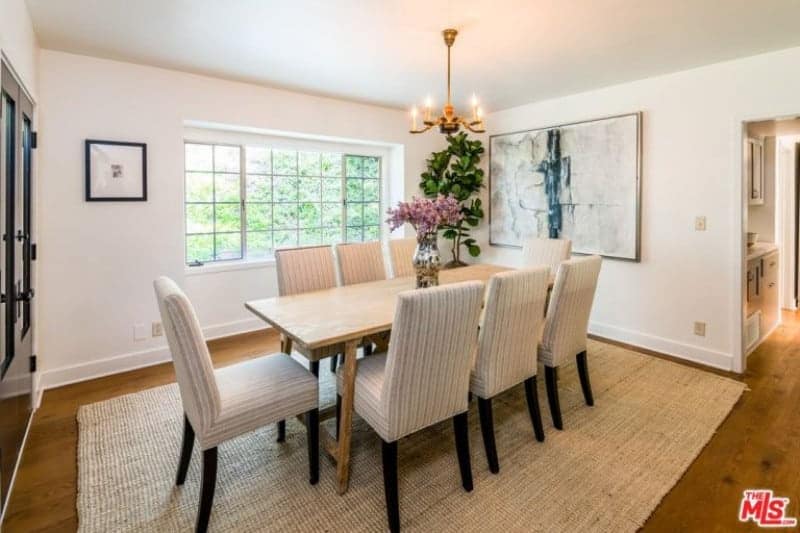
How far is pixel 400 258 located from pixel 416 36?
1.64m

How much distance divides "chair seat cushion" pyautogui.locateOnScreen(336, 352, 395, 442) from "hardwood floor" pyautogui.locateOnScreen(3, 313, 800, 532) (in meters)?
1.15

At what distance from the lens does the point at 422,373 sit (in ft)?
5.57

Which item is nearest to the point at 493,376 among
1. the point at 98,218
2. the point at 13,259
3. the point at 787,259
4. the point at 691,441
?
the point at 691,441

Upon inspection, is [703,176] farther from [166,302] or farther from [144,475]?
[144,475]

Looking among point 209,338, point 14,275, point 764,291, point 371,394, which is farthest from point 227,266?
point 764,291

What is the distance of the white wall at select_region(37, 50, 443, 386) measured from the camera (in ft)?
9.87

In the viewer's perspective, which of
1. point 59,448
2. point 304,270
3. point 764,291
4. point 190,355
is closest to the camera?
point 190,355

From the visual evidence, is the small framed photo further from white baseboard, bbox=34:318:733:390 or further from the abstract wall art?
the abstract wall art

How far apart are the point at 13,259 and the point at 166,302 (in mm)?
1318

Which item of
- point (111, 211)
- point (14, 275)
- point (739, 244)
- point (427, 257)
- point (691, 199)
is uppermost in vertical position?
point (691, 199)

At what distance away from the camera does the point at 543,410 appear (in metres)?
2.67

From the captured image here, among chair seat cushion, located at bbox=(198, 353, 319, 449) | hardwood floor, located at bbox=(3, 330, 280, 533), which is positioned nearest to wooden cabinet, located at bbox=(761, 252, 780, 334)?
chair seat cushion, located at bbox=(198, 353, 319, 449)

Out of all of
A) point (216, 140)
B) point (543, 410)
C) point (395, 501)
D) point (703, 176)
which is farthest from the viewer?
point (216, 140)

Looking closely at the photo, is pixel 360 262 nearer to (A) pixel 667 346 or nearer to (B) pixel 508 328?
(B) pixel 508 328
